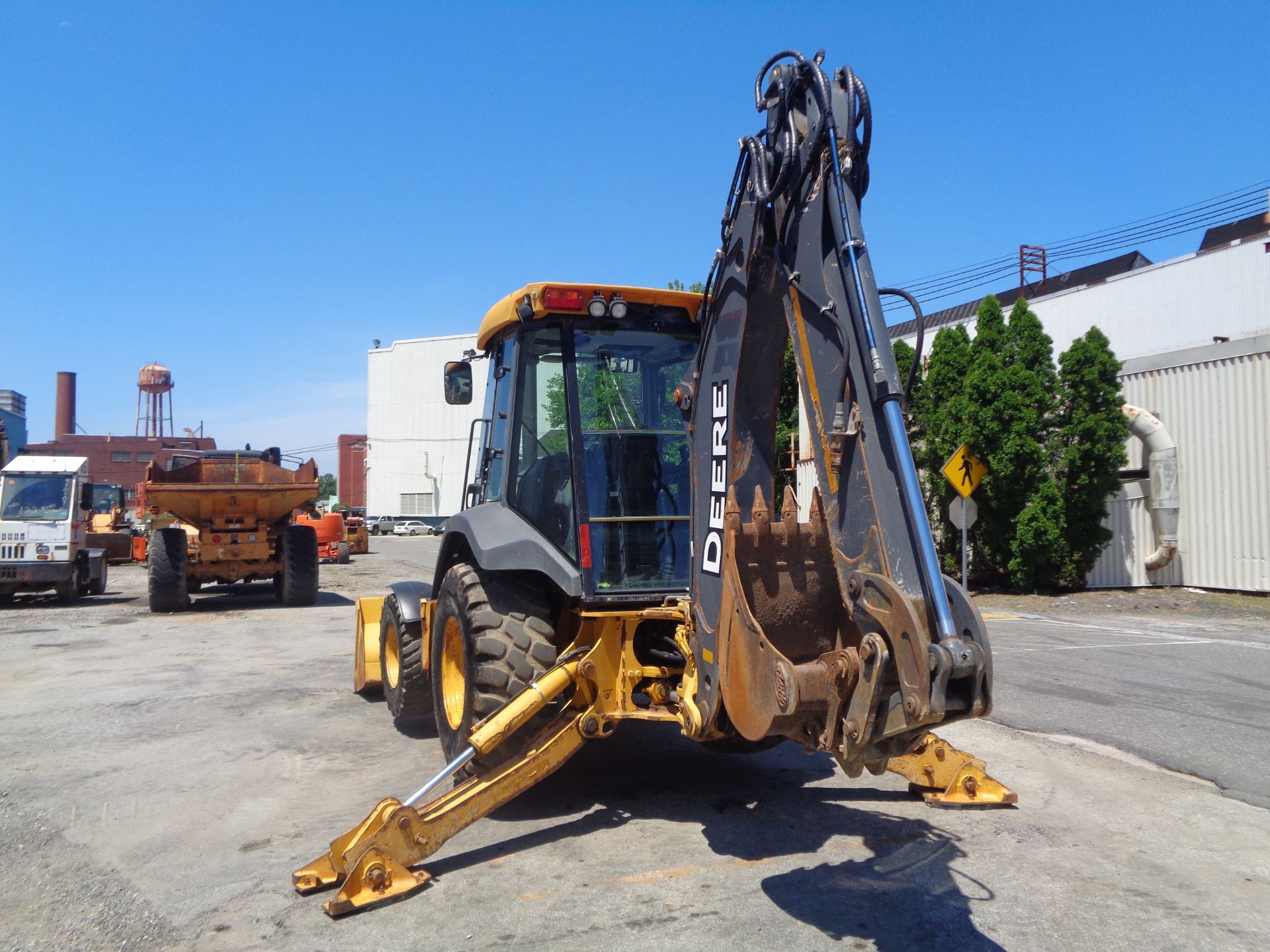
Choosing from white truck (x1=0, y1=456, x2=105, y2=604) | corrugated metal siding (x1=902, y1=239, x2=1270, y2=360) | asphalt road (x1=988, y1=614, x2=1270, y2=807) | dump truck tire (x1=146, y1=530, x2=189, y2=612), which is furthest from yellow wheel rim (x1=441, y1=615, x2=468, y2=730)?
corrugated metal siding (x1=902, y1=239, x2=1270, y2=360)

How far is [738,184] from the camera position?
13.7ft

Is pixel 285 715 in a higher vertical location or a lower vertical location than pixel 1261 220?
lower

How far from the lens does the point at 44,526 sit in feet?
54.6

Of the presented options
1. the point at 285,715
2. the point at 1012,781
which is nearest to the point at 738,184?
the point at 1012,781

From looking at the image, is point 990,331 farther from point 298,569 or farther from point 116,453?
point 116,453

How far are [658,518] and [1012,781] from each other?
109 inches

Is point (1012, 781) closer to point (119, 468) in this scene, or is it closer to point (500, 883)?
point (500, 883)

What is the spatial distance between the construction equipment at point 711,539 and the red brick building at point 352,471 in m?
67.6

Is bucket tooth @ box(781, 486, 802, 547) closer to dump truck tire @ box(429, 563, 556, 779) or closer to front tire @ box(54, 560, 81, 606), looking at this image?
dump truck tire @ box(429, 563, 556, 779)

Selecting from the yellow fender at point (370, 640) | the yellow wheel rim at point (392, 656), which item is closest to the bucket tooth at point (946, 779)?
→ the yellow wheel rim at point (392, 656)

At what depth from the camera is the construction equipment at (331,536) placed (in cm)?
2883

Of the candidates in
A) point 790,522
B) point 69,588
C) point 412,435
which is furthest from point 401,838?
point 412,435

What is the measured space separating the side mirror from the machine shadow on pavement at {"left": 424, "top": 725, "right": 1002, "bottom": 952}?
2.56 m

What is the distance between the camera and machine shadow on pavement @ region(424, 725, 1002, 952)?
12.6ft
